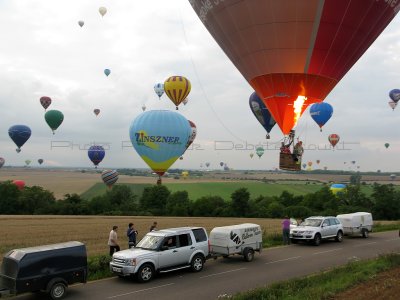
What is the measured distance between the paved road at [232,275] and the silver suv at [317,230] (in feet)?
1.79

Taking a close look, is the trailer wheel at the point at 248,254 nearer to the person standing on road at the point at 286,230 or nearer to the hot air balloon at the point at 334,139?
the person standing on road at the point at 286,230

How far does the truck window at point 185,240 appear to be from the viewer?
16219mm

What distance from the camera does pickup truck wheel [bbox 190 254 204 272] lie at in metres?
16.4

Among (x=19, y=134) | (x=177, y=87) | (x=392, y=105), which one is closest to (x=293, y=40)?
(x=177, y=87)

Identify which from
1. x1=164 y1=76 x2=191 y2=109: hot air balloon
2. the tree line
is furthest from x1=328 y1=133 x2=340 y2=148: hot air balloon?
x1=164 y1=76 x2=191 y2=109: hot air balloon

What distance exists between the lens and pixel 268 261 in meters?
18.5

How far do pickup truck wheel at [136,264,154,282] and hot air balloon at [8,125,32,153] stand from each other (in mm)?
55210

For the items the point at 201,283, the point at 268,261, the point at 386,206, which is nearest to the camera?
the point at 201,283

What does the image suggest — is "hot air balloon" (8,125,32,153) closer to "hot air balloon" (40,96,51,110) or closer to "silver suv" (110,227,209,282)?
"hot air balloon" (40,96,51,110)

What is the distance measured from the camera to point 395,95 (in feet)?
209

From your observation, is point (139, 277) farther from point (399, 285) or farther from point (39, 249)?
point (399, 285)

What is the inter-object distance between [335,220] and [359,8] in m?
12.3

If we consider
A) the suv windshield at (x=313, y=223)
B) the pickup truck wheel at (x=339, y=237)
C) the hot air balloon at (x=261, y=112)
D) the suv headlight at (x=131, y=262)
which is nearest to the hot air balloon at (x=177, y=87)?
the hot air balloon at (x=261, y=112)

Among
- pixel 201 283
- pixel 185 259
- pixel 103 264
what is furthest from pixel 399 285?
pixel 103 264
